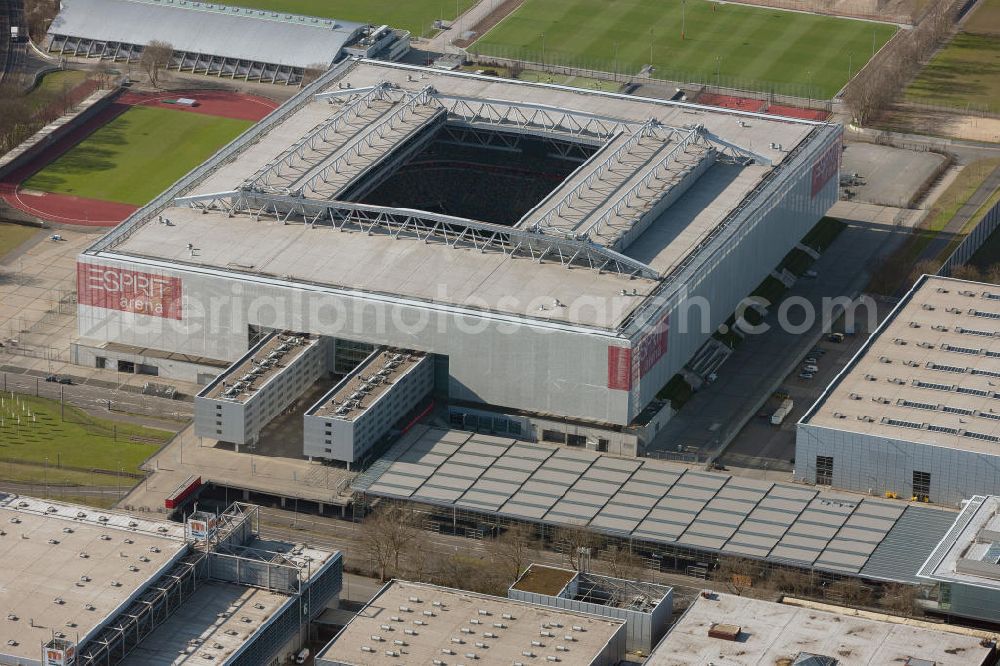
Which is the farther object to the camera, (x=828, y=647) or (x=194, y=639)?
(x=828, y=647)

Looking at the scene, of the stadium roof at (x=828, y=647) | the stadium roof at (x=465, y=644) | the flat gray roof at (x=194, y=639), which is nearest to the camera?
the flat gray roof at (x=194, y=639)

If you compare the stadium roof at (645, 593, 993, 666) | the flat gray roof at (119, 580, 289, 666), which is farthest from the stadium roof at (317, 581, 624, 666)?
the flat gray roof at (119, 580, 289, 666)

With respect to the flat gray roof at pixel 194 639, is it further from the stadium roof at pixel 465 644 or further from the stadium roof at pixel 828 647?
the stadium roof at pixel 828 647

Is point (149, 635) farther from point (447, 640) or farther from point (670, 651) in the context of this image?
point (670, 651)

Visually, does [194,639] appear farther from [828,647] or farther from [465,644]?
[828,647]

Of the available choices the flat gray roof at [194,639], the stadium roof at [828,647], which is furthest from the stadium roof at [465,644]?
the flat gray roof at [194,639]

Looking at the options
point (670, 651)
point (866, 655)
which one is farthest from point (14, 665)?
point (866, 655)

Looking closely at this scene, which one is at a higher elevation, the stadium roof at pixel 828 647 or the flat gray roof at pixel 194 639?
the stadium roof at pixel 828 647

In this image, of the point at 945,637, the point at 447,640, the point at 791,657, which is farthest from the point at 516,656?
the point at 945,637

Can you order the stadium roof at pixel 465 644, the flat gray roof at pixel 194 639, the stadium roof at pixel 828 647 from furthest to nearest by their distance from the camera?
1. the stadium roof at pixel 828 647
2. the stadium roof at pixel 465 644
3. the flat gray roof at pixel 194 639

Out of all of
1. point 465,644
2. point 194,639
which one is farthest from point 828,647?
point 194,639

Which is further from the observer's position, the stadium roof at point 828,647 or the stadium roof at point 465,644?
the stadium roof at point 828,647
